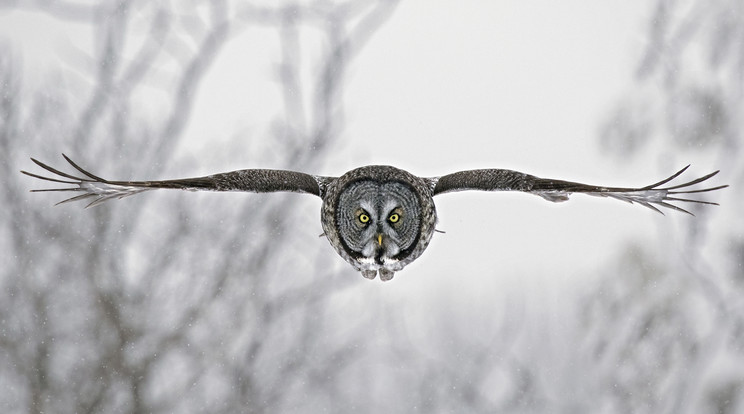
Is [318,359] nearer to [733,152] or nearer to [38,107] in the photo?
[38,107]

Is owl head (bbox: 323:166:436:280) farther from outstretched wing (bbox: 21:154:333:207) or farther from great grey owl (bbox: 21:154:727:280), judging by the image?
outstretched wing (bbox: 21:154:333:207)

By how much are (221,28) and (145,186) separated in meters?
8.93

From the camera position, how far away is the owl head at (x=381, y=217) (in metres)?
5.36

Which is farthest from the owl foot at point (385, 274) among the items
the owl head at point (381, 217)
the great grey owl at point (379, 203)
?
the owl head at point (381, 217)

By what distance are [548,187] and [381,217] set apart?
123 centimetres

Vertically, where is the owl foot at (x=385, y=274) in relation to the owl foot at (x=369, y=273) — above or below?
below

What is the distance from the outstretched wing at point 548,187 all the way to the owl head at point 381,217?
0.79ft

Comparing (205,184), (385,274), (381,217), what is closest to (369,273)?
(385,274)

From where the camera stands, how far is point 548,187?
4.68 metres

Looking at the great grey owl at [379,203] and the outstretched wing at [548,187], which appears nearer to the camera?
the outstretched wing at [548,187]

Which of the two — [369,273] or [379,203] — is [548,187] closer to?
[379,203]

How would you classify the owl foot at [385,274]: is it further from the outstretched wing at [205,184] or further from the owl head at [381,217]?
the outstretched wing at [205,184]

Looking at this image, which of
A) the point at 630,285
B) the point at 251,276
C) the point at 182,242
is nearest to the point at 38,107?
the point at 182,242

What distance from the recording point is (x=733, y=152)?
12.8 meters
